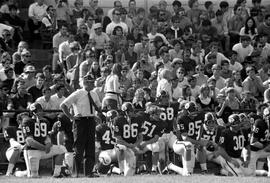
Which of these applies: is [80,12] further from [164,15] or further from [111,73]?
[111,73]

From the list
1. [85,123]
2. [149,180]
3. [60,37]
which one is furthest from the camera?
[60,37]

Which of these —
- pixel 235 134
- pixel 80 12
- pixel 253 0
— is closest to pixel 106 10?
pixel 80 12

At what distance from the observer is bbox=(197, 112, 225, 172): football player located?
56.5 feet

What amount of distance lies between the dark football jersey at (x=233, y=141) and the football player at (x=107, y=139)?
198 cm

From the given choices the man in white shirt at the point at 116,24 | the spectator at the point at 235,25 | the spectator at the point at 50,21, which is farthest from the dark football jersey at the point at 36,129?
the spectator at the point at 235,25

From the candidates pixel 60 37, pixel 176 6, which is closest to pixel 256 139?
pixel 60 37

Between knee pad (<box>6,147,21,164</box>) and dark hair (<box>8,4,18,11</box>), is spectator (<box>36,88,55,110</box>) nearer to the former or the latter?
knee pad (<box>6,147,21,164</box>)

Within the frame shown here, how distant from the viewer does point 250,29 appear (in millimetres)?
22062

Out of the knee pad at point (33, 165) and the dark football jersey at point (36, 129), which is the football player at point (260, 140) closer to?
the dark football jersey at point (36, 129)

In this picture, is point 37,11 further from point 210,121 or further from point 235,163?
point 235,163

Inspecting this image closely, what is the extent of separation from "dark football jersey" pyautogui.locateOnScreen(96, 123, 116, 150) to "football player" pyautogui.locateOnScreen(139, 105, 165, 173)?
0.56 m

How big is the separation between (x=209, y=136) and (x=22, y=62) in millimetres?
4369

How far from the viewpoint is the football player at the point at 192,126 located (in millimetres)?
17109

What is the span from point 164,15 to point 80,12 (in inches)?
76.8
